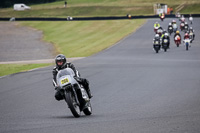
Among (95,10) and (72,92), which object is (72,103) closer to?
(72,92)

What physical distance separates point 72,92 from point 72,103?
59 cm

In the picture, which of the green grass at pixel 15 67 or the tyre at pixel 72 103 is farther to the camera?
the green grass at pixel 15 67

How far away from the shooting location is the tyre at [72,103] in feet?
32.2

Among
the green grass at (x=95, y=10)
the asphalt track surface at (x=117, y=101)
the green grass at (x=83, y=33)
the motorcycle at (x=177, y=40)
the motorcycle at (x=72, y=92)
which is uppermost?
the motorcycle at (x=72, y=92)

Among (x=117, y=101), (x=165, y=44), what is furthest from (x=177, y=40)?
(x=117, y=101)

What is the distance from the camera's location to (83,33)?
56.4 m

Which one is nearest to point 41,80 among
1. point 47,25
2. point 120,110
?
point 120,110

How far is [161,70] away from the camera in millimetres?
22094

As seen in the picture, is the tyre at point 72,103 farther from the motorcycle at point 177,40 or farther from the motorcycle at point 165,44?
the motorcycle at point 177,40

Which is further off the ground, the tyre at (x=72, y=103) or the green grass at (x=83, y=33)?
the tyre at (x=72, y=103)

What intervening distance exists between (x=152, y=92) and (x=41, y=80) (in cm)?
596

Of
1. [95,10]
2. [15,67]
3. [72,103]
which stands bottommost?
[95,10]

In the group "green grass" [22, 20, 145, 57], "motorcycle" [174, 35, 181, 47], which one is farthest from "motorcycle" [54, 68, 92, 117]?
"motorcycle" [174, 35, 181, 47]

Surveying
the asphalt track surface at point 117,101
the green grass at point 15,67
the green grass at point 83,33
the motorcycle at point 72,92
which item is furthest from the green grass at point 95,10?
the motorcycle at point 72,92
